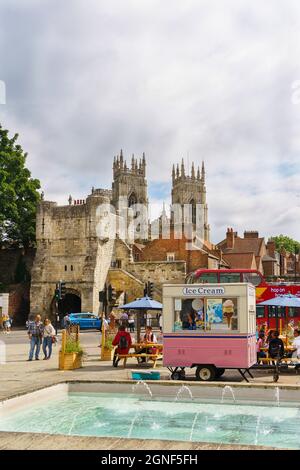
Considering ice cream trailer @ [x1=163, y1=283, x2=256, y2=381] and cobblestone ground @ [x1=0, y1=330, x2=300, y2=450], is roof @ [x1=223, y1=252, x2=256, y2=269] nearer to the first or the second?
cobblestone ground @ [x1=0, y1=330, x2=300, y2=450]

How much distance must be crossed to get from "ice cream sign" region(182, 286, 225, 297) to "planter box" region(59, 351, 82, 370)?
486 centimetres

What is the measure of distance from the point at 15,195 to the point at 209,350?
38.7m

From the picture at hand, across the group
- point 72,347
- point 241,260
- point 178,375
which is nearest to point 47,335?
point 72,347

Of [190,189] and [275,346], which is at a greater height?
[190,189]

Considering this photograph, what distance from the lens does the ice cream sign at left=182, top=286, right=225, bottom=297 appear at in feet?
44.9

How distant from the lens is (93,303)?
47812 mm

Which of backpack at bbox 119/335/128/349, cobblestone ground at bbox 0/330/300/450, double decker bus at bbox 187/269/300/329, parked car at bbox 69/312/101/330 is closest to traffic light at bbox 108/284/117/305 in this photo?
parked car at bbox 69/312/101/330

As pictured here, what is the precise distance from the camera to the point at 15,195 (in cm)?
4909

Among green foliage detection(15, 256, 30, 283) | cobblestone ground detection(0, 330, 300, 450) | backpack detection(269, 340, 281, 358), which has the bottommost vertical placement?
cobblestone ground detection(0, 330, 300, 450)

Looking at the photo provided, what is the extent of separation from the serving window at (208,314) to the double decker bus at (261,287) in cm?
977

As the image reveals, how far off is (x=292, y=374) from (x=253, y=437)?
22.9 feet

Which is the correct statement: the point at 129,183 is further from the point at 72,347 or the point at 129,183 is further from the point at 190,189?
the point at 72,347
